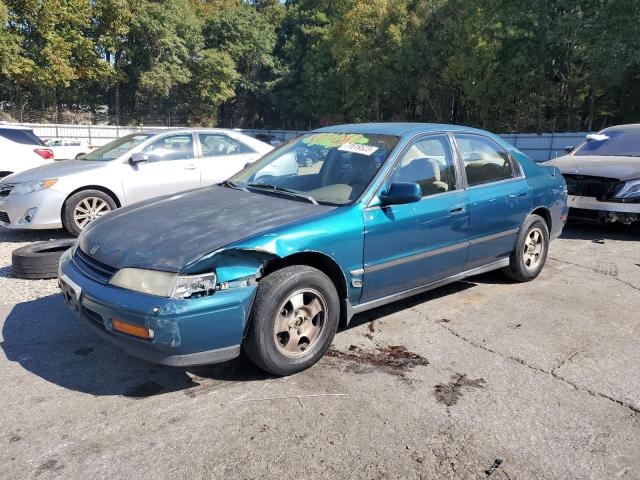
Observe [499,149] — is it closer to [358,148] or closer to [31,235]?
[358,148]

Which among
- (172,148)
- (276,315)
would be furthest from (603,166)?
(276,315)

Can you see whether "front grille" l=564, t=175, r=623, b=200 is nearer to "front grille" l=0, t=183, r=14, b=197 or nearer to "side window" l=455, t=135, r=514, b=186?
"side window" l=455, t=135, r=514, b=186

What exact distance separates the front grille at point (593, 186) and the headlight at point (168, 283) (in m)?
6.29

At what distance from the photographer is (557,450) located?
2.58 metres

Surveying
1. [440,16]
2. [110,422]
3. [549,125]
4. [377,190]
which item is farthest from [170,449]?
[440,16]

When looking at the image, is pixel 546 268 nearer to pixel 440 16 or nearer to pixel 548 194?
pixel 548 194

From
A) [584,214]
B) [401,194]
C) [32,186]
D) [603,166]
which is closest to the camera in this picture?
[401,194]

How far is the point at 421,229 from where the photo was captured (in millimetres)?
3918

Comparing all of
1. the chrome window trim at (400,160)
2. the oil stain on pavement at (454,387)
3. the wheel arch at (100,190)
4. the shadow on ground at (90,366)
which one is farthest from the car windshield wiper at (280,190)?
the wheel arch at (100,190)

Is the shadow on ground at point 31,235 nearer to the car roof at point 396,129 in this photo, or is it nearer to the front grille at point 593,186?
the car roof at point 396,129

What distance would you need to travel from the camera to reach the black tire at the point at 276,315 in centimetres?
302

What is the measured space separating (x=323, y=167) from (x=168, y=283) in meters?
1.82

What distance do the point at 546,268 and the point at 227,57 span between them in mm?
45826

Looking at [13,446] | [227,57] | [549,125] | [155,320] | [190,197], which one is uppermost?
[227,57]
